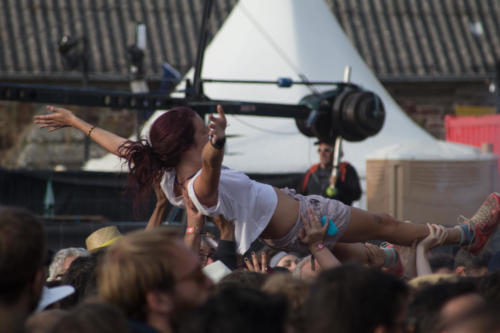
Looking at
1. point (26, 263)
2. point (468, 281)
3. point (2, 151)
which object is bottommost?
point (2, 151)

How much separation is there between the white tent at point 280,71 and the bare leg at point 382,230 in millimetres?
4316

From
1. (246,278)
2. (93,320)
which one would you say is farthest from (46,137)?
(93,320)

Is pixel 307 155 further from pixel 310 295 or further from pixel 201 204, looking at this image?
pixel 310 295

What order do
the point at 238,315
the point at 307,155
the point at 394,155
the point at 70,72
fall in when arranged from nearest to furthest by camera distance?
the point at 238,315
the point at 394,155
the point at 307,155
the point at 70,72

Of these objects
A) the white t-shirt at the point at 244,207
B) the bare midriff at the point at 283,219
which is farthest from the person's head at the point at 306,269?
the white t-shirt at the point at 244,207

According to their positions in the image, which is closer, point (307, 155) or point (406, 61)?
point (307, 155)

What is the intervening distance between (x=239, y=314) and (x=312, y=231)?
5.43 ft

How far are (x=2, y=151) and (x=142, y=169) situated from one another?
32.4ft

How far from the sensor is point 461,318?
206cm

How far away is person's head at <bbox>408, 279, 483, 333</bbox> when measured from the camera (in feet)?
7.82

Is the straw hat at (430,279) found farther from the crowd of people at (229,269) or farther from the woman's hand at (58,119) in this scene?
the woman's hand at (58,119)

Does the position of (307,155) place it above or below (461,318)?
below

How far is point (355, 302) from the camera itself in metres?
2.08

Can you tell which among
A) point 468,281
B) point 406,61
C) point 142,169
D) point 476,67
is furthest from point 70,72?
point 468,281
